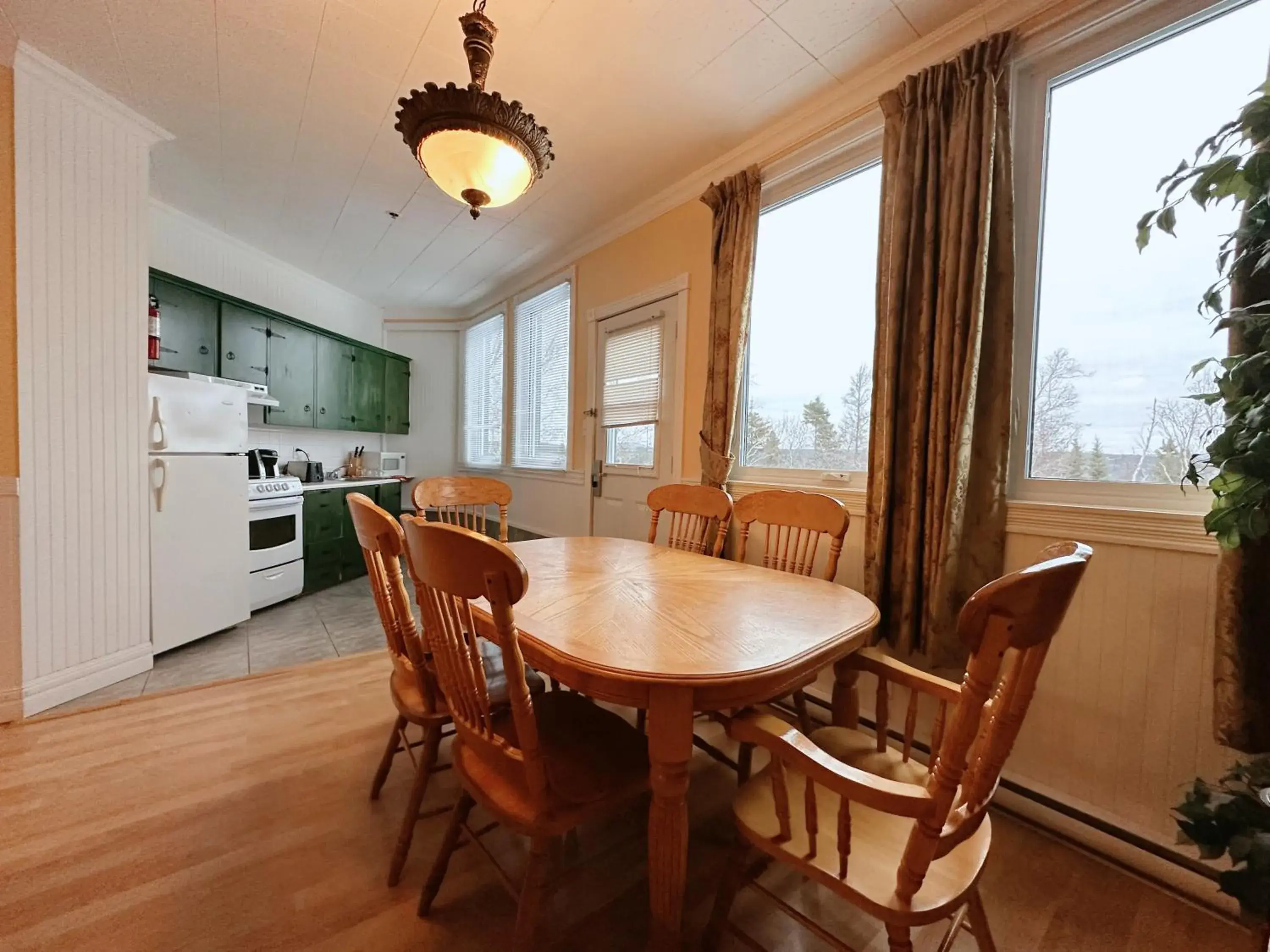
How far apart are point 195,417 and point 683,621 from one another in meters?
3.05

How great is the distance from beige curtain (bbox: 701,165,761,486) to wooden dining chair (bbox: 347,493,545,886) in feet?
5.12

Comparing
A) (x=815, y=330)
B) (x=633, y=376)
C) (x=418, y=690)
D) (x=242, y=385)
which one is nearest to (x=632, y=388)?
(x=633, y=376)

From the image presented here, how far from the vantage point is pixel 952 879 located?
0.84 meters

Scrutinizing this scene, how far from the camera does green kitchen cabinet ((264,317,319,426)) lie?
384 centimetres

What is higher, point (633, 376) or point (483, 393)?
point (483, 393)

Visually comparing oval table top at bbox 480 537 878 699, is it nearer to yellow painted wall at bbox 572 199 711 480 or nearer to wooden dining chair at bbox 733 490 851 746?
wooden dining chair at bbox 733 490 851 746

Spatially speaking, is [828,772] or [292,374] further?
[292,374]

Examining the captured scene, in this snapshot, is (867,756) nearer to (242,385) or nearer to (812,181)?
(812,181)

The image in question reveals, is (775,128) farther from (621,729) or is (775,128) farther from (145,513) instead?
(145,513)

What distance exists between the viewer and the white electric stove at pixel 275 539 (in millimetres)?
3242

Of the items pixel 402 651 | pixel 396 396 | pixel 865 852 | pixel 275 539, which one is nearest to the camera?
pixel 865 852

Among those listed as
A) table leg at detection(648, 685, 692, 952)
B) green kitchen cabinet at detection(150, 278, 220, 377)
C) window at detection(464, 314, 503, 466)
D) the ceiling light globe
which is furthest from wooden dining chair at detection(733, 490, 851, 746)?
green kitchen cabinet at detection(150, 278, 220, 377)

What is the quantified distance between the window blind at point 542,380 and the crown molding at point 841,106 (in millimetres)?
705

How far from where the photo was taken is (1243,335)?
116 centimetres
